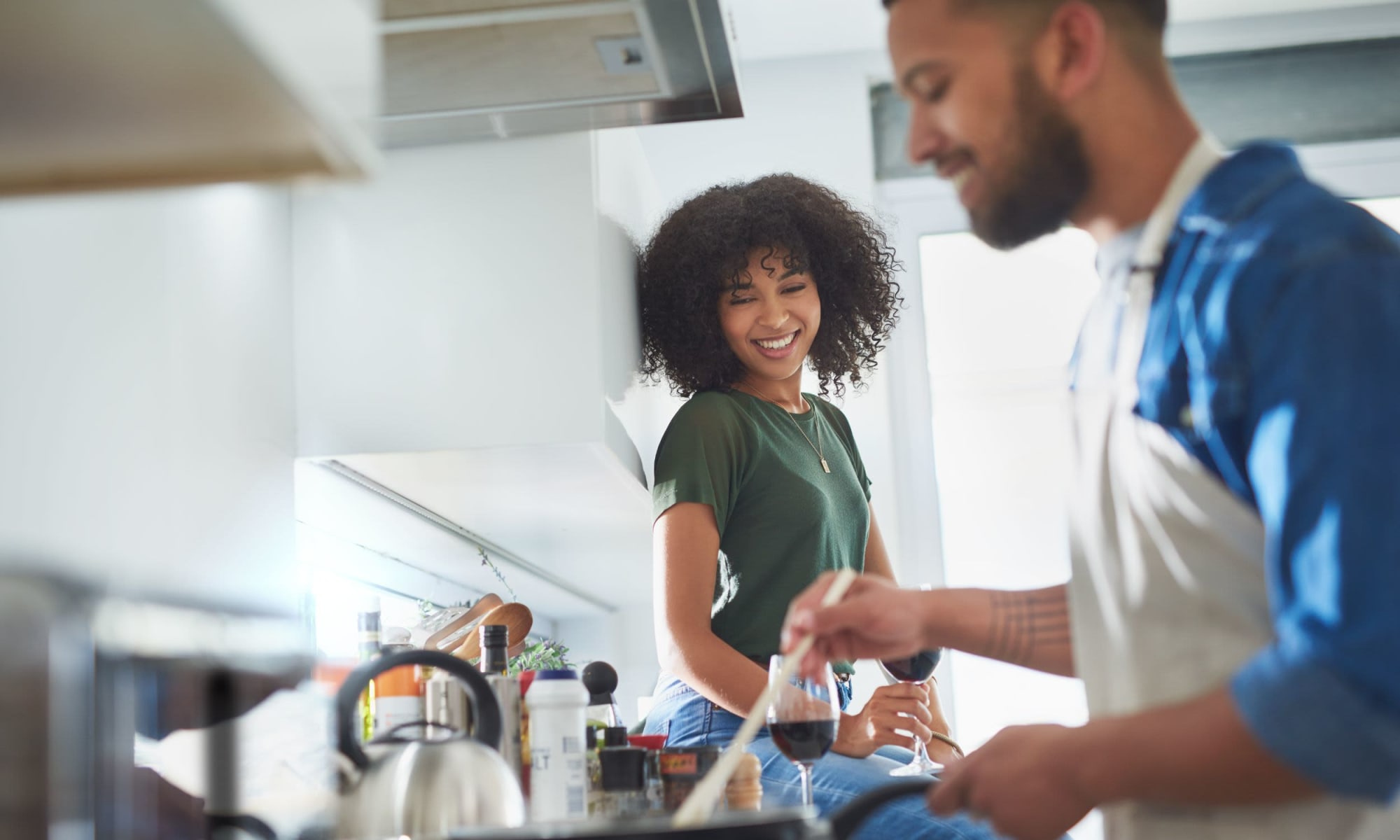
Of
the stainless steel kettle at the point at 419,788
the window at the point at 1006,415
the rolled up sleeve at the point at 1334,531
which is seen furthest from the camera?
the window at the point at 1006,415

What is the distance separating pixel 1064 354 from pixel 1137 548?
8.87ft

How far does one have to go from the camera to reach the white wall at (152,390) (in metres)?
1.09

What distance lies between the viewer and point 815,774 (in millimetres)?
1636

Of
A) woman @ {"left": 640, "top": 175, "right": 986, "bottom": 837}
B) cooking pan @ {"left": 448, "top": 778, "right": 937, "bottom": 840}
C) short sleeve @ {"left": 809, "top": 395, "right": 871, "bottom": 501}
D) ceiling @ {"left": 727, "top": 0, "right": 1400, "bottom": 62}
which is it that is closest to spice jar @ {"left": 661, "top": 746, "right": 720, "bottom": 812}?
woman @ {"left": 640, "top": 175, "right": 986, "bottom": 837}

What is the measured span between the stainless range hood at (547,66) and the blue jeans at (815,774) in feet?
2.53

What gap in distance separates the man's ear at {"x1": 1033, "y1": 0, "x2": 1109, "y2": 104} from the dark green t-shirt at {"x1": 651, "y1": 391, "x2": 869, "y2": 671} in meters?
0.82

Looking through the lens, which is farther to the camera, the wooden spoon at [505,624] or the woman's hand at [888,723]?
the wooden spoon at [505,624]

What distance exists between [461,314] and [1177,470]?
95 cm

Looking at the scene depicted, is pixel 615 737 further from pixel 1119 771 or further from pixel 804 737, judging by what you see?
pixel 1119 771

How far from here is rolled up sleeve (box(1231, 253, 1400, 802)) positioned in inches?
29.6

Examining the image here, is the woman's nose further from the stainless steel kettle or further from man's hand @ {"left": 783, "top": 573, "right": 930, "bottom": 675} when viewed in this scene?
the stainless steel kettle

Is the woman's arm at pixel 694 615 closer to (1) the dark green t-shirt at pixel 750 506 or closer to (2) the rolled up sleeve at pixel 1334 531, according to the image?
(1) the dark green t-shirt at pixel 750 506

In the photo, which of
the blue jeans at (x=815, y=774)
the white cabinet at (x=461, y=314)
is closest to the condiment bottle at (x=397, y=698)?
the white cabinet at (x=461, y=314)

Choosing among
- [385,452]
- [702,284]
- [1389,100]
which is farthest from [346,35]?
[1389,100]
